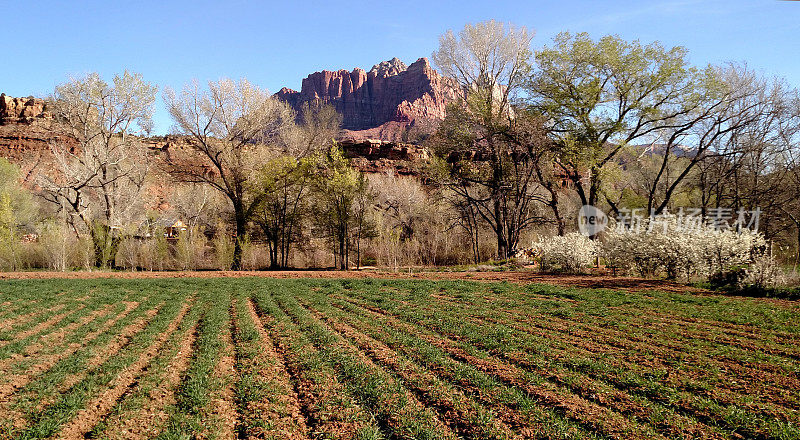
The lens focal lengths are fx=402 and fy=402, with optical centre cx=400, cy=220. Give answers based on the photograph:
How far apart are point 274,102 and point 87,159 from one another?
10.7 meters

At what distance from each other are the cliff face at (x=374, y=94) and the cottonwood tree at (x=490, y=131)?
8814cm

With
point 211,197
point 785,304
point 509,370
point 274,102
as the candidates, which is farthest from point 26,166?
point 785,304

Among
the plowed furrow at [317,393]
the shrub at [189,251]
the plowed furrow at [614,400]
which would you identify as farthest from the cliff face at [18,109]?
the plowed furrow at [614,400]

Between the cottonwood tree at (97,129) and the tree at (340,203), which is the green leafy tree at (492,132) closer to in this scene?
the tree at (340,203)

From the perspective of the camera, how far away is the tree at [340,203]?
2305cm

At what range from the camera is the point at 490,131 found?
22969 millimetres

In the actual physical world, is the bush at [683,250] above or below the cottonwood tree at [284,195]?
below

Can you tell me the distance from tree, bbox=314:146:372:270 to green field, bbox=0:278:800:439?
13756mm

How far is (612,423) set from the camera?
12.6 ft

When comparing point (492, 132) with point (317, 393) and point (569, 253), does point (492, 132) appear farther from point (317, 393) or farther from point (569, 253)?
point (317, 393)

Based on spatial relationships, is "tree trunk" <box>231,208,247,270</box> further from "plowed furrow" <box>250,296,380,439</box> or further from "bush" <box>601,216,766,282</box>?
"bush" <box>601,216,766,282</box>

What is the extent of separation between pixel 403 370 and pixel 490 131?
1971 cm

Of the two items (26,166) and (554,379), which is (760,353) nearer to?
(554,379)

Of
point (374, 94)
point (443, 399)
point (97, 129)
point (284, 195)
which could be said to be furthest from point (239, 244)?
point (374, 94)
